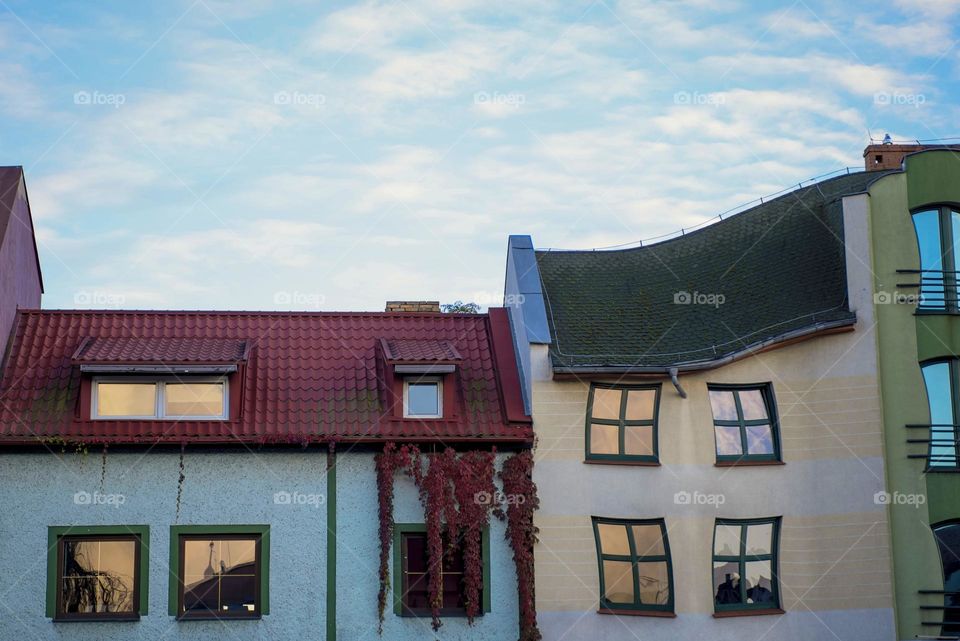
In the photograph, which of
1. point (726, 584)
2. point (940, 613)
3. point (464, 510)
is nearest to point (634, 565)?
point (726, 584)

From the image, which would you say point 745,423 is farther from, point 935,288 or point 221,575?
point 221,575

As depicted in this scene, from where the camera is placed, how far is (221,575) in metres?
22.0

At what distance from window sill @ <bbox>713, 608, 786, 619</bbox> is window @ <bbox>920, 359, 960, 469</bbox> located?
402cm

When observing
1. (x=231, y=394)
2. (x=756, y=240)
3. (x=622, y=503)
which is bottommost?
(x=622, y=503)

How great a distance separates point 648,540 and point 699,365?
3.47 metres

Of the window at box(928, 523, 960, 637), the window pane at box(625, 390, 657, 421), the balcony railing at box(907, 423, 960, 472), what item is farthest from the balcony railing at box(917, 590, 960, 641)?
the window pane at box(625, 390, 657, 421)

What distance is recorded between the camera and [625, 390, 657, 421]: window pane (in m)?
23.7

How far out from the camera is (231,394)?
23.0m

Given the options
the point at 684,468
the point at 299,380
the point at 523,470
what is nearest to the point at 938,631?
the point at 684,468

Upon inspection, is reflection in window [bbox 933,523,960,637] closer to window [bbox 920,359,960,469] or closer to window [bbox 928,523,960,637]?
window [bbox 928,523,960,637]

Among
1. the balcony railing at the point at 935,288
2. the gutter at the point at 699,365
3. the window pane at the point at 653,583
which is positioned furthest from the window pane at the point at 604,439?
the balcony railing at the point at 935,288

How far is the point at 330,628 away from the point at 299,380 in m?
4.87

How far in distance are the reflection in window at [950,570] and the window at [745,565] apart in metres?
3.01

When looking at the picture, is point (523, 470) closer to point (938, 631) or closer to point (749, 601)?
point (749, 601)
